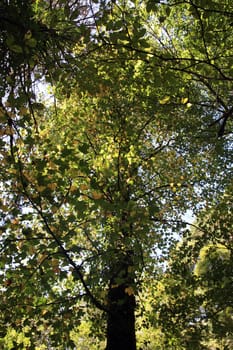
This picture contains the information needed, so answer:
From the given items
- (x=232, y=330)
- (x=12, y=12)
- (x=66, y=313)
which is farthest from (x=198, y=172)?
(x=12, y=12)

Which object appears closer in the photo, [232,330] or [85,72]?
[85,72]

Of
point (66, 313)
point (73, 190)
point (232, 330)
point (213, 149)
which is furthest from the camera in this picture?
point (213, 149)

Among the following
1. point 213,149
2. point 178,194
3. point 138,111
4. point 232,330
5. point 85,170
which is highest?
point 138,111

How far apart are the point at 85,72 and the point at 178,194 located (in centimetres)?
736

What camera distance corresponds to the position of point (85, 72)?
4.95m

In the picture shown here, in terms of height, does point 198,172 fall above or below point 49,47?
above

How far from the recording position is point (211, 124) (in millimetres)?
11297

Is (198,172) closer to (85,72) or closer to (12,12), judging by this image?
(85,72)

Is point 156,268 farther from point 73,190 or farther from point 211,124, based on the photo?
point 73,190

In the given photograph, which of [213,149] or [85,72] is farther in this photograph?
[213,149]

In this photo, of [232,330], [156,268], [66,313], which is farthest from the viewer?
[156,268]

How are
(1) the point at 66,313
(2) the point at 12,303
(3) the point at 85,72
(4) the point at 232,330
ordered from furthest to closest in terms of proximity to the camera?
(4) the point at 232,330, (3) the point at 85,72, (2) the point at 12,303, (1) the point at 66,313

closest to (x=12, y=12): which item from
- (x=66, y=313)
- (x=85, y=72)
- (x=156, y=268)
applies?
(x=85, y=72)

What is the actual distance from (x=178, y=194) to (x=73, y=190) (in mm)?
8371
